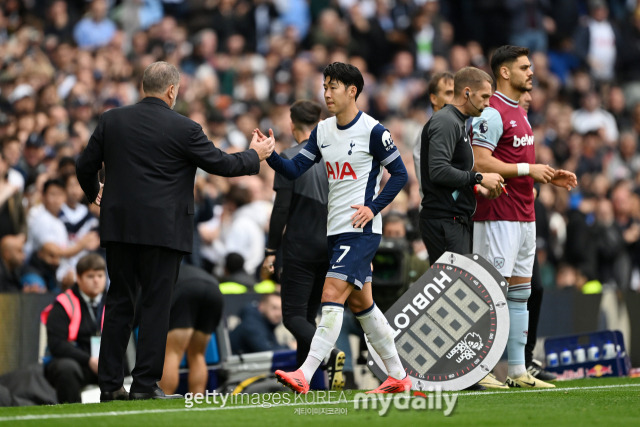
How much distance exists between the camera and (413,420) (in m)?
6.93

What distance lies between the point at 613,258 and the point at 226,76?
6513 millimetres

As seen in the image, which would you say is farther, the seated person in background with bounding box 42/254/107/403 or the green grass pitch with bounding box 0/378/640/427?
the seated person in background with bounding box 42/254/107/403

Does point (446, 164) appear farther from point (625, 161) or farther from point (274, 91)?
point (625, 161)

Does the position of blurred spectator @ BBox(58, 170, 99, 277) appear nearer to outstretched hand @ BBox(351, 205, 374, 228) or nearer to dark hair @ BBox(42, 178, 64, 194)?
dark hair @ BBox(42, 178, 64, 194)

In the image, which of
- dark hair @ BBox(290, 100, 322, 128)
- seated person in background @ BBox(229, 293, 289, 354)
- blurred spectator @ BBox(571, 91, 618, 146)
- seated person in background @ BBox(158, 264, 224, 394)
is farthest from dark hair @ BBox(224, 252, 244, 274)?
blurred spectator @ BBox(571, 91, 618, 146)

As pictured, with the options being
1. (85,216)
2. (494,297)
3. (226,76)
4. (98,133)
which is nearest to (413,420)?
(494,297)

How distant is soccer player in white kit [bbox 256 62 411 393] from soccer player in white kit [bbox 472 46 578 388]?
132 centimetres

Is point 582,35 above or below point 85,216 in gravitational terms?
above

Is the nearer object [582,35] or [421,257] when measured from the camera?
[421,257]

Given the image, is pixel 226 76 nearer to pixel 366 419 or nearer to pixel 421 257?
pixel 421 257

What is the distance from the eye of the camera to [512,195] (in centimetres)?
952

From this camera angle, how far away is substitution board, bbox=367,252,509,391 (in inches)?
358

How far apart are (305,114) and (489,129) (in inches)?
59.5

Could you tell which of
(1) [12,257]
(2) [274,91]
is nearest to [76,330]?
(1) [12,257]
